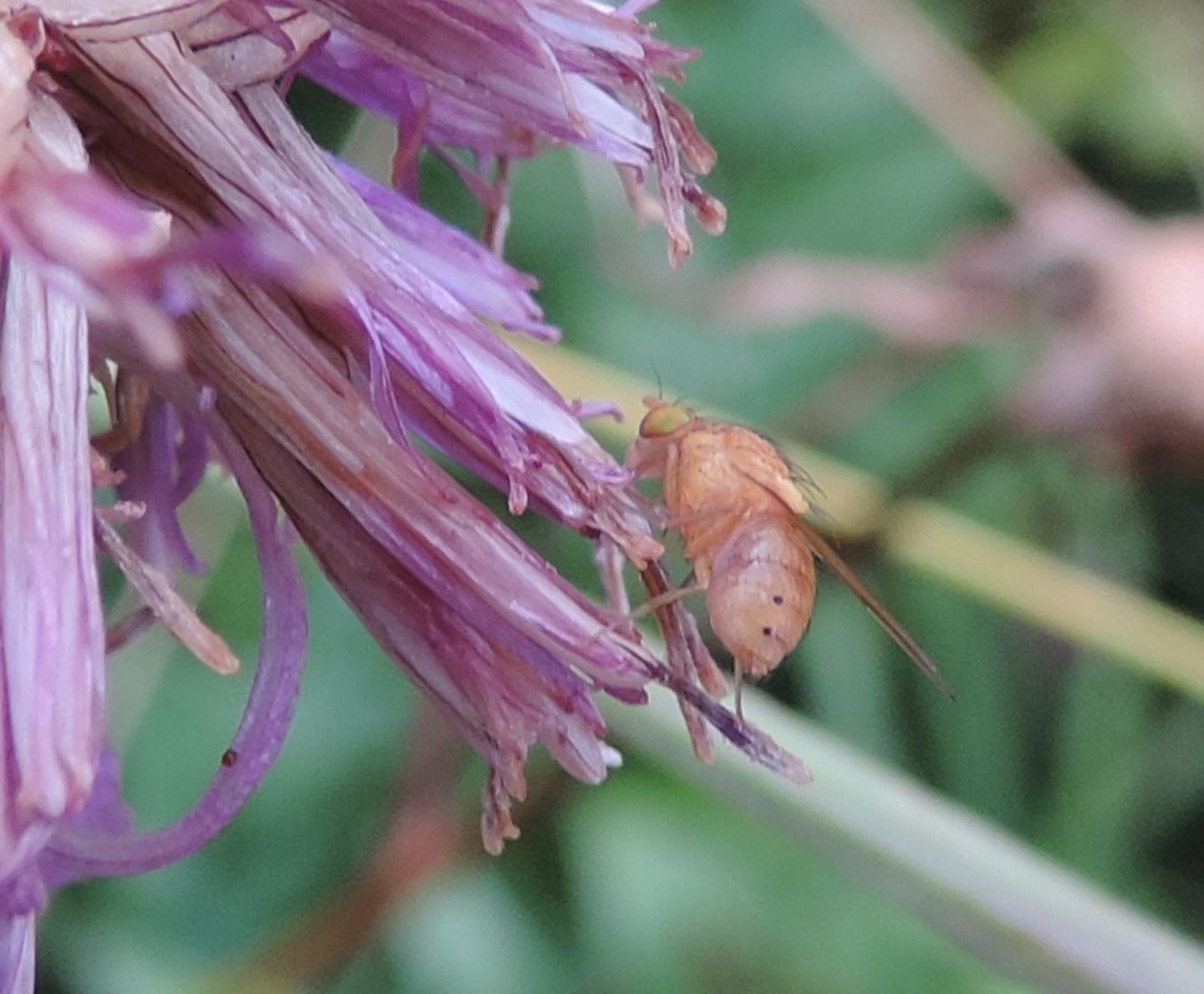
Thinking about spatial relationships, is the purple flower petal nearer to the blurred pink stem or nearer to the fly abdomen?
the fly abdomen

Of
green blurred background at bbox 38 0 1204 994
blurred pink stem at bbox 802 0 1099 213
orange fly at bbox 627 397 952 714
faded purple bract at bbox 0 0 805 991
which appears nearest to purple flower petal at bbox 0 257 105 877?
faded purple bract at bbox 0 0 805 991

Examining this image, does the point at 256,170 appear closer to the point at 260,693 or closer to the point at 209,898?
the point at 260,693

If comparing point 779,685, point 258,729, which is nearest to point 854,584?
point 258,729

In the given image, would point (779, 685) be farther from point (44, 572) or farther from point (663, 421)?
point (44, 572)

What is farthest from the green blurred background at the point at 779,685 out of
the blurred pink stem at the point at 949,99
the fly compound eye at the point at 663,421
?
the fly compound eye at the point at 663,421

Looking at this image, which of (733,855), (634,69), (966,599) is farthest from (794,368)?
(634,69)
